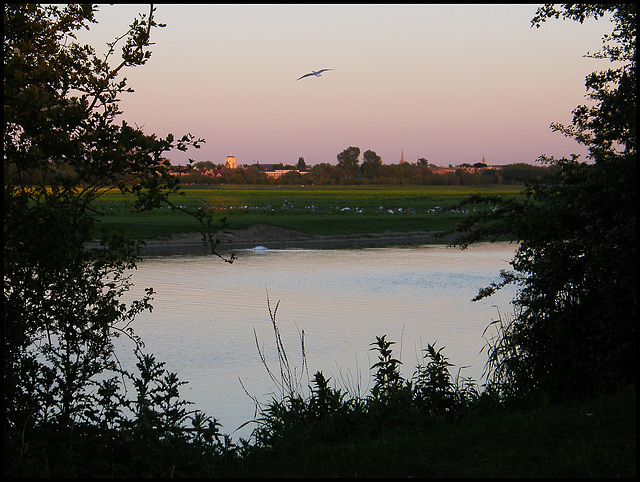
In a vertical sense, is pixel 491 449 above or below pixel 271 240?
above

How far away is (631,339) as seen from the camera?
319 inches

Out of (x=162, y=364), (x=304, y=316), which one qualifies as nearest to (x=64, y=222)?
(x=162, y=364)

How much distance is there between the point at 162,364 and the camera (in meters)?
7.47

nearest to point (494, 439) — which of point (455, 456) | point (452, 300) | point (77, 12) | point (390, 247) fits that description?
point (455, 456)

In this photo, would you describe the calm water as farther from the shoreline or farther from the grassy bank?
the shoreline

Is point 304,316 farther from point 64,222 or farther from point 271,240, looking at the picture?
point 271,240

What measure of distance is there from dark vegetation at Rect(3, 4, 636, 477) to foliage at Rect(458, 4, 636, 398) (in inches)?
1.2

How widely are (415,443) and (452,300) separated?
47.6 ft

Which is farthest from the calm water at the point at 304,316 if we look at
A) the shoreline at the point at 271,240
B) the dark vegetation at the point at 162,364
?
the shoreline at the point at 271,240

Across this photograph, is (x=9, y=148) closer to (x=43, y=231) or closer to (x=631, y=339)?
(x=43, y=231)

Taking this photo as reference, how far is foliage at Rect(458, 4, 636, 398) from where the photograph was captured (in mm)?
8312

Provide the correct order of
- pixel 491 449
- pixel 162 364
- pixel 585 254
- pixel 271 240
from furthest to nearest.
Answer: pixel 271 240, pixel 585 254, pixel 162 364, pixel 491 449

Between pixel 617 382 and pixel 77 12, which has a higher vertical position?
pixel 77 12

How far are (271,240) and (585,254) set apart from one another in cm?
3712
